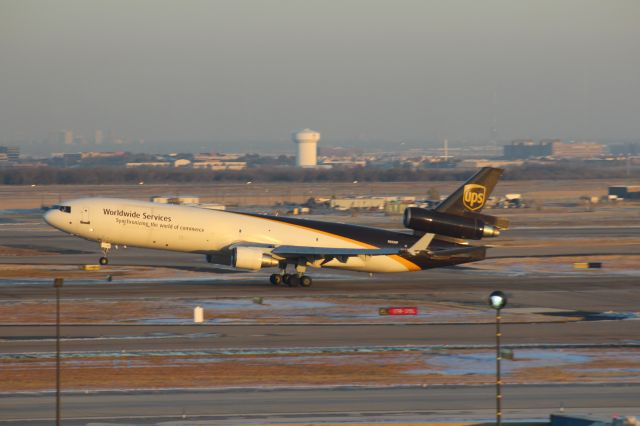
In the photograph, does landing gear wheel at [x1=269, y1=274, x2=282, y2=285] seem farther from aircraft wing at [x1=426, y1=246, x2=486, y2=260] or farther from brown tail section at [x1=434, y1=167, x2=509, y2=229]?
brown tail section at [x1=434, y1=167, x2=509, y2=229]

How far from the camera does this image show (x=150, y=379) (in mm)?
32875

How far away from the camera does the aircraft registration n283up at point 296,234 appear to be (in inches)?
2203

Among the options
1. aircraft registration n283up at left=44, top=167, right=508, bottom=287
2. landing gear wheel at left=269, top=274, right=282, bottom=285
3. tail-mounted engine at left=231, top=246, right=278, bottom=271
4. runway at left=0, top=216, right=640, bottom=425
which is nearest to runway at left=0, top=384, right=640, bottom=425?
runway at left=0, top=216, right=640, bottom=425

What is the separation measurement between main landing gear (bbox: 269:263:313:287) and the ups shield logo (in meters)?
9.77

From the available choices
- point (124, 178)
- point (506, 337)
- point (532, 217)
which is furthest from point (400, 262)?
point (124, 178)

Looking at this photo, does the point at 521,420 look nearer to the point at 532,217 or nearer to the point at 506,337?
the point at 506,337

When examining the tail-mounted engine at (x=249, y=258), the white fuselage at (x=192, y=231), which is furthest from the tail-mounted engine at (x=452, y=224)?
the tail-mounted engine at (x=249, y=258)

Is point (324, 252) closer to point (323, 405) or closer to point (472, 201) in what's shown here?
point (472, 201)

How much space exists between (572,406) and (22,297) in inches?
1229

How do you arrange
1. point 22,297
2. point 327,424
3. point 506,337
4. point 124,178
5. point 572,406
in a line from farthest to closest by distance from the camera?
point 124,178, point 22,297, point 506,337, point 572,406, point 327,424

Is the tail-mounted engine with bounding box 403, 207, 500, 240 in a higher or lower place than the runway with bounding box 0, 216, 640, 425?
higher

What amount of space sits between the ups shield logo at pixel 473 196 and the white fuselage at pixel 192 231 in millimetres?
4651

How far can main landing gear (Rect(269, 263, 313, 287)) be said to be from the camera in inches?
2251

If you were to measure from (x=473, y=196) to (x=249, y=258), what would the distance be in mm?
13016
